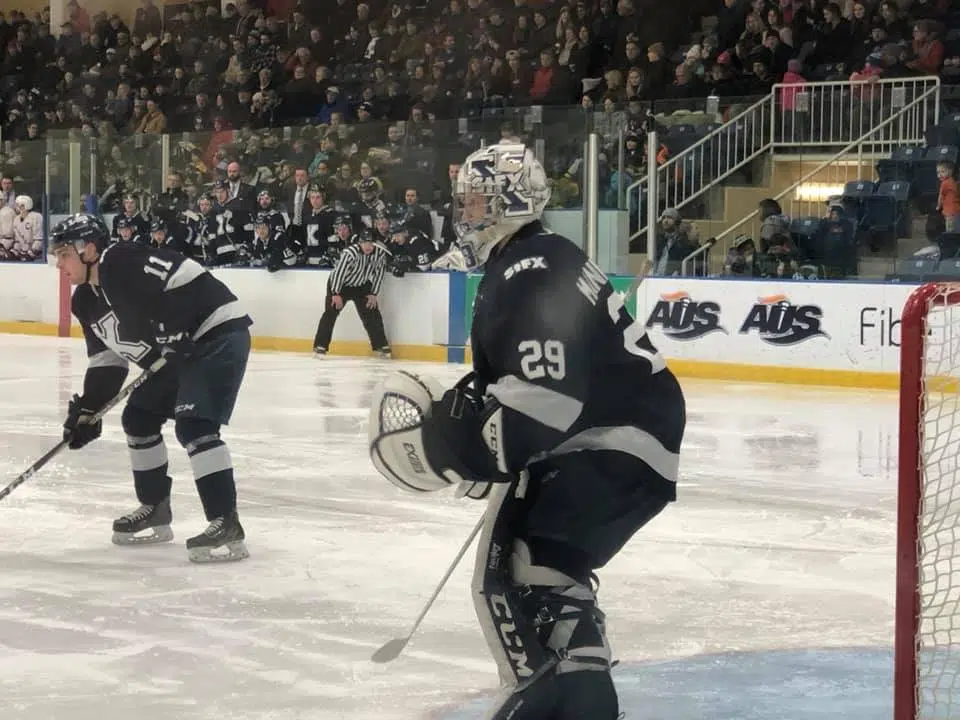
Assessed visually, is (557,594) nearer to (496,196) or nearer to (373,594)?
(496,196)

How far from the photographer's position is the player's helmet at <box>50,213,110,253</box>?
497 centimetres

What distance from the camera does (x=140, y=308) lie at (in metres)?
4.94

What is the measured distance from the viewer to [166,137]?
48.2 ft

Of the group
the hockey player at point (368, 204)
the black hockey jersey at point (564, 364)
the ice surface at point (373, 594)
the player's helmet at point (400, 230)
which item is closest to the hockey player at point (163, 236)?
the hockey player at point (368, 204)

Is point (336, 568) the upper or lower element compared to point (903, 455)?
lower

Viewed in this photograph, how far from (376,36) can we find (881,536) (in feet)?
44.2

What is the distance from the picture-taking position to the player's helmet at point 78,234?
497cm

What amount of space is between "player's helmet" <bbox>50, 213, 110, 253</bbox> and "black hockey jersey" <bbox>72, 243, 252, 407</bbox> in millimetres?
67

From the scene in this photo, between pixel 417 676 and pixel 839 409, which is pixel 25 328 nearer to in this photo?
pixel 839 409

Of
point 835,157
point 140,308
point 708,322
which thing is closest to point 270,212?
point 708,322

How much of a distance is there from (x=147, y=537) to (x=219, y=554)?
1.32 feet

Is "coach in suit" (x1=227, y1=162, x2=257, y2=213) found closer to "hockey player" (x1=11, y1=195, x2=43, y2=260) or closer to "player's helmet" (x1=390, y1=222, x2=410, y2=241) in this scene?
"player's helmet" (x1=390, y1=222, x2=410, y2=241)

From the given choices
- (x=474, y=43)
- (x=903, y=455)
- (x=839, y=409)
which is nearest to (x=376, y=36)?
(x=474, y=43)

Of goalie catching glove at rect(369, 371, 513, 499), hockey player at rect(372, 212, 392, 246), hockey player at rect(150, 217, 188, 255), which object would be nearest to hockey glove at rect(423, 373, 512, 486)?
goalie catching glove at rect(369, 371, 513, 499)
